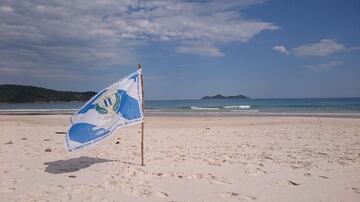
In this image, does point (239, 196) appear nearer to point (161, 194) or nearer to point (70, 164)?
point (161, 194)

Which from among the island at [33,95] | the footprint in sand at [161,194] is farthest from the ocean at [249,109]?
the island at [33,95]

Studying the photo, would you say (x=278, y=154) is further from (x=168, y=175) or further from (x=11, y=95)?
(x=11, y=95)

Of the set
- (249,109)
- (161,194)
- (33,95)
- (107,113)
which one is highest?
(33,95)

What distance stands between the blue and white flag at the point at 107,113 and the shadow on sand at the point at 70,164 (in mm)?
627

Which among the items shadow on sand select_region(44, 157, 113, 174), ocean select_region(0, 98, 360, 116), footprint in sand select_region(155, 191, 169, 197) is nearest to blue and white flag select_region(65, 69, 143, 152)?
shadow on sand select_region(44, 157, 113, 174)

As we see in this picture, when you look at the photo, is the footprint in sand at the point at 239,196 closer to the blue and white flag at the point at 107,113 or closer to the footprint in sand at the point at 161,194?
the footprint in sand at the point at 161,194

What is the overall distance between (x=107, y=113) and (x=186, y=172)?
6.47 ft

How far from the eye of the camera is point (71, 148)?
6672 millimetres

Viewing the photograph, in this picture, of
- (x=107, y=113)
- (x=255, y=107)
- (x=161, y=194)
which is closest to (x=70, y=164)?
(x=107, y=113)

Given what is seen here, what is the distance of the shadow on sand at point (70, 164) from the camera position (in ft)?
22.8

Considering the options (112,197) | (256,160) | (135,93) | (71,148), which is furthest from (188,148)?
(112,197)

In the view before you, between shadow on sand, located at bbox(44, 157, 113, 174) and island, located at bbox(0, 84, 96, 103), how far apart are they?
11273 cm

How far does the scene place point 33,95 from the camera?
115 metres

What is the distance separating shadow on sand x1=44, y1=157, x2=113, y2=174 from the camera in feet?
22.8
